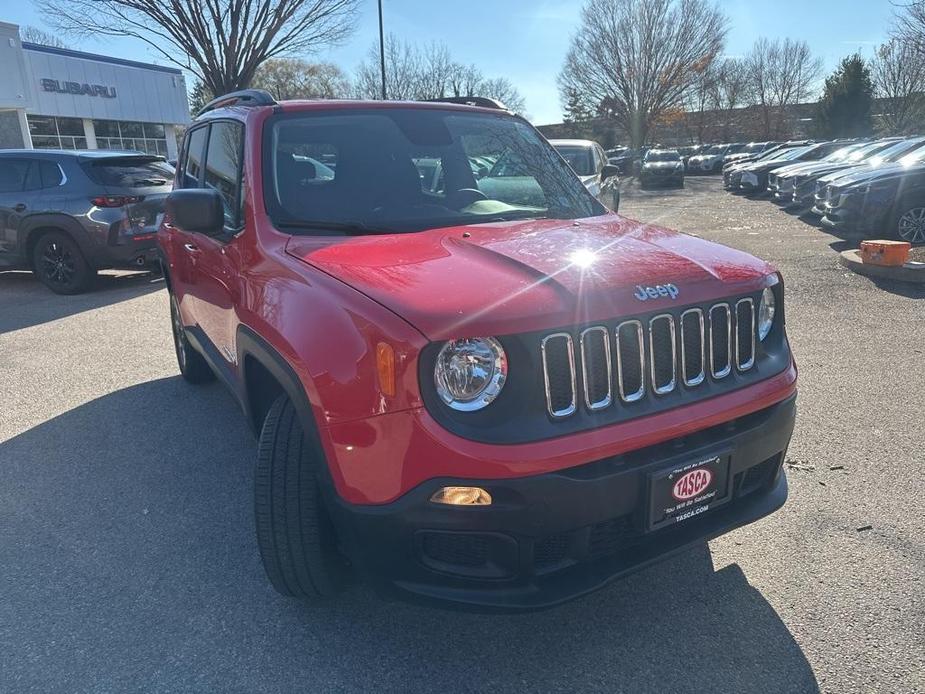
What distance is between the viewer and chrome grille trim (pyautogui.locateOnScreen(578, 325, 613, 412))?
199cm

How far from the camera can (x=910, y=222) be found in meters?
9.61

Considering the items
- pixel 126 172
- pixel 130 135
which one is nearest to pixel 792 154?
pixel 126 172

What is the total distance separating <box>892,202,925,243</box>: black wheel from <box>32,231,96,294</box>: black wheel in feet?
36.3

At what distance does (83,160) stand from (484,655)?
8.67 m

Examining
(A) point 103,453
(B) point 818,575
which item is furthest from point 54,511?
(B) point 818,575

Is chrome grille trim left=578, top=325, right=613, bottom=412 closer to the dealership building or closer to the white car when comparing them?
the white car

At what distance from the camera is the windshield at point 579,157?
11109mm

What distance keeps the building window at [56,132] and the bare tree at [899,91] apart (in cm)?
4141

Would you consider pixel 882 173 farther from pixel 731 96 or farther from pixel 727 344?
pixel 731 96

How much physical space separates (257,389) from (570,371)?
1574 millimetres

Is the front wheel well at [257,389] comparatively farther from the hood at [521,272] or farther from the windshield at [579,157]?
the windshield at [579,157]

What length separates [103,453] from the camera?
4.08 meters

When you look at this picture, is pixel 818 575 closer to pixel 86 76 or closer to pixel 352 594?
pixel 352 594

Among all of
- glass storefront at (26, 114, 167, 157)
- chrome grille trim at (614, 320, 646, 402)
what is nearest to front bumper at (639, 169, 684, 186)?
glass storefront at (26, 114, 167, 157)
